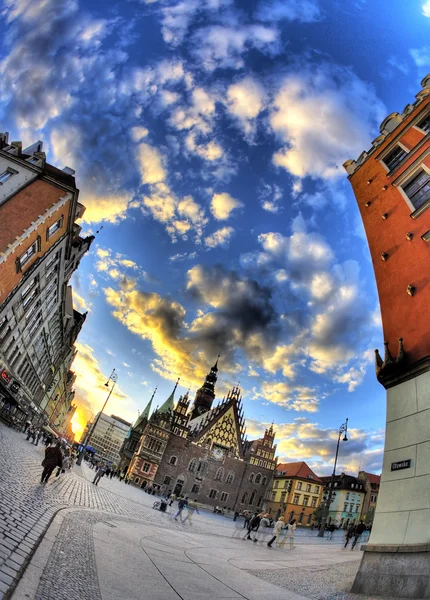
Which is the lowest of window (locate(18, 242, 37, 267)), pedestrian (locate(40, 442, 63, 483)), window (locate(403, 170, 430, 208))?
pedestrian (locate(40, 442, 63, 483))

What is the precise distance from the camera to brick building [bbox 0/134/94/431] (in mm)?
26672

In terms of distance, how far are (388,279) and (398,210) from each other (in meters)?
3.08

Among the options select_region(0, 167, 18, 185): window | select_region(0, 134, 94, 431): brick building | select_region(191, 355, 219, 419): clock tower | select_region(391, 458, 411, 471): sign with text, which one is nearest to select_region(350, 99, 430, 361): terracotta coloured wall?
select_region(391, 458, 411, 471): sign with text

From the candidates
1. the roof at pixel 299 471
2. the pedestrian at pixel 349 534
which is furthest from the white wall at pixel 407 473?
the roof at pixel 299 471

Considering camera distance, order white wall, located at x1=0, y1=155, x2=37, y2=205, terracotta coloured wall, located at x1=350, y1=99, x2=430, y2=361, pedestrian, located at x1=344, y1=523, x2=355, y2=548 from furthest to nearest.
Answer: white wall, located at x1=0, y1=155, x2=37, y2=205
pedestrian, located at x1=344, y1=523, x2=355, y2=548
terracotta coloured wall, located at x1=350, y1=99, x2=430, y2=361

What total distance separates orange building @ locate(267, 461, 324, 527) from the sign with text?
71173 mm

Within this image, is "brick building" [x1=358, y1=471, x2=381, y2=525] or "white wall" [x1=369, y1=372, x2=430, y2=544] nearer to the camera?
"white wall" [x1=369, y1=372, x2=430, y2=544]

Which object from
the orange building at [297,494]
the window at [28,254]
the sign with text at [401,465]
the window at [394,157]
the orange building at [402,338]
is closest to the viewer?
the orange building at [402,338]

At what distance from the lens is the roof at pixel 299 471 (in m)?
72.2

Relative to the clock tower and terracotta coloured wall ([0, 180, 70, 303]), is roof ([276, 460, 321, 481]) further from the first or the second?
terracotta coloured wall ([0, 180, 70, 303])

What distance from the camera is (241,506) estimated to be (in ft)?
209

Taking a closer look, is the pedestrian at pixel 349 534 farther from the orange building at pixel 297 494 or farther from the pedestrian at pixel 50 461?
the orange building at pixel 297 494

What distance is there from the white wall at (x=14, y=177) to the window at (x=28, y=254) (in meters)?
4.22

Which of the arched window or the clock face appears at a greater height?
the clock face
